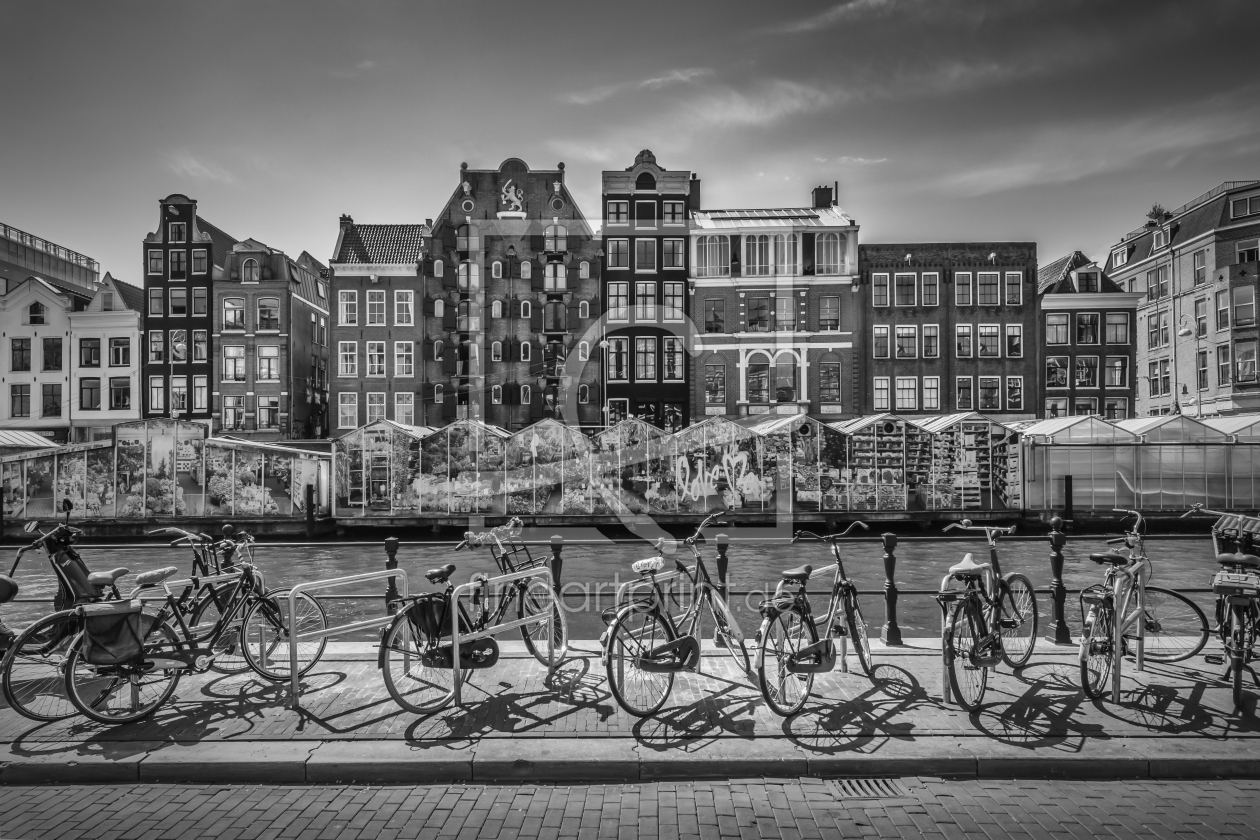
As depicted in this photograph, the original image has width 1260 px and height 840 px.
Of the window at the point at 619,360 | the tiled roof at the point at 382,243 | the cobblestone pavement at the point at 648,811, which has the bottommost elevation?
the cobblestone pavement at the point at 648,811

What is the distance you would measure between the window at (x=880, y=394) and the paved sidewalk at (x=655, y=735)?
33416 mm

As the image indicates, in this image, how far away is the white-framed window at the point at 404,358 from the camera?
40.5 meters

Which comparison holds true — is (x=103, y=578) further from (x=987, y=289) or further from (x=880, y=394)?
(x=987, y=289)

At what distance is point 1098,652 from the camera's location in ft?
19.8

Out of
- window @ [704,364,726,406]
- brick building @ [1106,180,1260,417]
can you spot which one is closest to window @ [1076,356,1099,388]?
brick building @ [1106,180,1260,417]

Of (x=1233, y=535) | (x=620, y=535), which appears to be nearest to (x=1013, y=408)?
(x=620, y=535)

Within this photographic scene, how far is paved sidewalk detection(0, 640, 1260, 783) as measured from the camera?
5023 mm

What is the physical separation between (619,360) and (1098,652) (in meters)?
34.2

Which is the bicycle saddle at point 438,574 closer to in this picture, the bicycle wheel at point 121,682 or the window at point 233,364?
the bicycle wheel at point 121,682

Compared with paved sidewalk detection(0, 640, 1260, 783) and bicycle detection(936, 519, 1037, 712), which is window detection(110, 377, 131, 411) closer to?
paved sidewalk detection(0, 640, 1260, 783)

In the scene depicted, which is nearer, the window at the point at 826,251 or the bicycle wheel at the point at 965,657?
the bicycle wheel at the point at 965,657

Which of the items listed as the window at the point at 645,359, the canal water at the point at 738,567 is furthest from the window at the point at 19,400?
the window at the point at 645,359

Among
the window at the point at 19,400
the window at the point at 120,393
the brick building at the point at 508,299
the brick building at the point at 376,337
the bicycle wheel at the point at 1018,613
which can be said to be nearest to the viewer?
the bicycle wheel at the point at 1018,613

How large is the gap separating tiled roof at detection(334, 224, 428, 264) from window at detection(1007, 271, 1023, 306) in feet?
101
